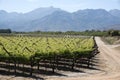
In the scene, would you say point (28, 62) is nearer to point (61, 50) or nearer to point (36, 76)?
point (36, 76)

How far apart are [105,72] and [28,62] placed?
32.7 feet

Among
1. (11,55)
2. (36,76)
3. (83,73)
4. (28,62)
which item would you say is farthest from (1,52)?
(83,73)

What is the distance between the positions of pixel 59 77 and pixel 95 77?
401 cm

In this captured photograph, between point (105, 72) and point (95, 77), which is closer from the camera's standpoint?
point (95, 77)

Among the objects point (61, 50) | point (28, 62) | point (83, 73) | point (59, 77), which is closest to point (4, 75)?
point (28, 62)

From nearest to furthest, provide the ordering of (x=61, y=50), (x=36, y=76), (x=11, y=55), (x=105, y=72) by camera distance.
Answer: (x=36, y=76)
(x=11, y=55)
(x=105, y=72)
(x=61, y=50)

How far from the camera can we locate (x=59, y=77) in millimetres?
33812

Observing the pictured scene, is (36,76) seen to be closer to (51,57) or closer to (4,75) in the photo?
(4,75)

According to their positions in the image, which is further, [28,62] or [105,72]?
[105,72]

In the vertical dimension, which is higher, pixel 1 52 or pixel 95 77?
pixel 1 52

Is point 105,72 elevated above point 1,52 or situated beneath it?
situated beneath

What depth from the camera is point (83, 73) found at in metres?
37.6

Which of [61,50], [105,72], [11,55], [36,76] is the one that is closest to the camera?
[36,76]

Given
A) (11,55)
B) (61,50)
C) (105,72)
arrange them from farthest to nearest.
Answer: (61,50)
(105,72)
(11,55)
